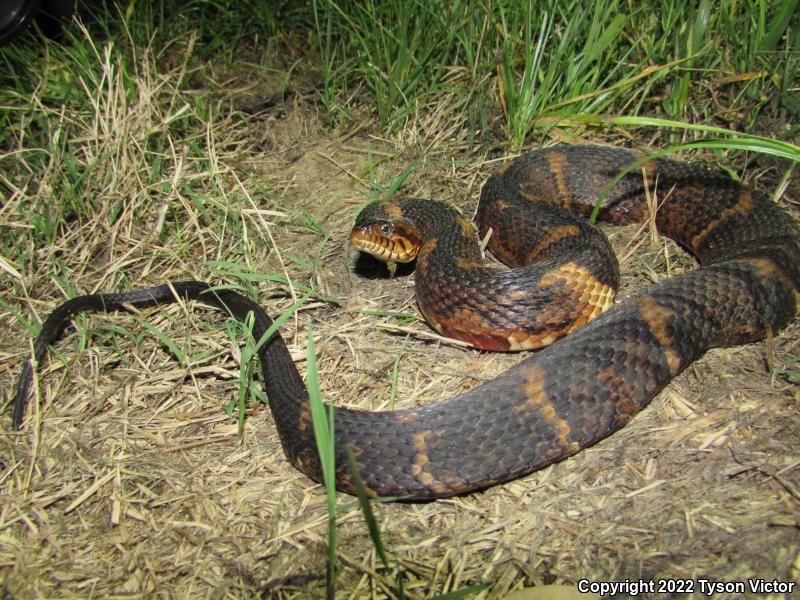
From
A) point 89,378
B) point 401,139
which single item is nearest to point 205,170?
point 401,139

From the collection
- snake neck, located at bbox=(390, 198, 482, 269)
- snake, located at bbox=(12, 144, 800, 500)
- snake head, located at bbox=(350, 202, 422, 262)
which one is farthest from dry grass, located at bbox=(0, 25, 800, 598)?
snake neck, located at bbox=(390, 198, 482, 269)

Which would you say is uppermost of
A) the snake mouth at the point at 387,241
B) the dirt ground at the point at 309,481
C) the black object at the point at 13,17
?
the black object at the point at 13,17

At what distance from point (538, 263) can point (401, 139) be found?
182 centimetres

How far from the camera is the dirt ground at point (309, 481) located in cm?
255

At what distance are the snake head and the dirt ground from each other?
26 cm

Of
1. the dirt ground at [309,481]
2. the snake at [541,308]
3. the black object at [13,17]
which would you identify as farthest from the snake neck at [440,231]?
the black object at [13,17]

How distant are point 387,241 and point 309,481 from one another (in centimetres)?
165

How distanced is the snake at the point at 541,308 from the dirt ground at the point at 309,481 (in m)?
0.13

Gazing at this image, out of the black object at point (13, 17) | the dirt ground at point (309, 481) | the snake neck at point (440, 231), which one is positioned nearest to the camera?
the dirt ground at point (309, 481)

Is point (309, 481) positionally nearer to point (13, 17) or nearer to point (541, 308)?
point (541, 308)

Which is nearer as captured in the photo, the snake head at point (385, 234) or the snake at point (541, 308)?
the snake at point (541, 308)

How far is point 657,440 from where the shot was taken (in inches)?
117

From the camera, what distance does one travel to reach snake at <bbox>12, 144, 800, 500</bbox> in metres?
2.83

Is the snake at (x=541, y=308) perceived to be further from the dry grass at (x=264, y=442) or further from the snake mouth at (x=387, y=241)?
the dry grass at (x=264, y=442)
